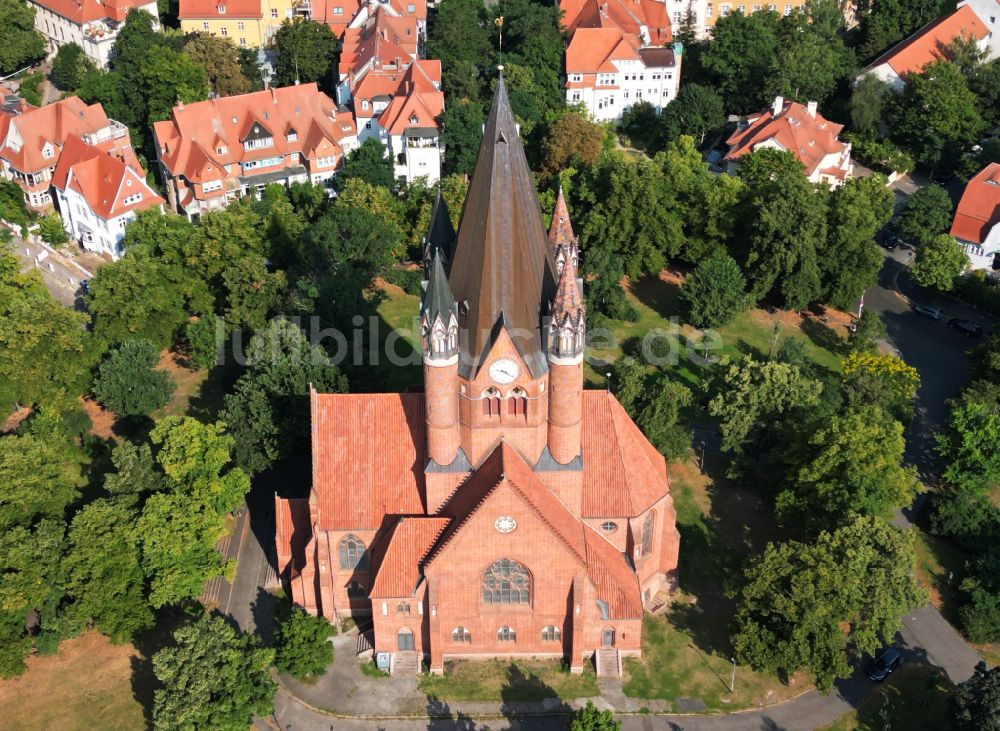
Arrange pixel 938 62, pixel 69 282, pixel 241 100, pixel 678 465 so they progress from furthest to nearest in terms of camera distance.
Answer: pixel 938 62
pixel 241 100
pixel 69 282
pixel 678 465

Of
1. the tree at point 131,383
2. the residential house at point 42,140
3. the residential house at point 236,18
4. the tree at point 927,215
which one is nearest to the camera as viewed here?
the tree at point 131,383

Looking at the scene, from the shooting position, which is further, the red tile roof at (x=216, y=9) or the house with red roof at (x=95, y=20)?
the red tile roof at (x=216, y=9)

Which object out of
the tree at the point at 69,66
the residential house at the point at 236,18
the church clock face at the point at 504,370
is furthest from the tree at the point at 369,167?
the church clock face at the point at 504,370

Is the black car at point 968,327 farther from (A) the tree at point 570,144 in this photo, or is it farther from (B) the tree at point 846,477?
(A) the tree at point 570,144

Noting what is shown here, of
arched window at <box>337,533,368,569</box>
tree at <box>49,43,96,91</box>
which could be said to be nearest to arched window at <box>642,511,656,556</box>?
arched window at <box>337,533,368,569</box>

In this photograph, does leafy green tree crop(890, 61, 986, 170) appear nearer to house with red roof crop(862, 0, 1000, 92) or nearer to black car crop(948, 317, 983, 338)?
house with red roof crop(862, 0, 1000, 92)

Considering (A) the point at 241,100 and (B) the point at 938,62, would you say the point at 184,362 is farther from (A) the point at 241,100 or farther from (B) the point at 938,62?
(B) the point at 938,62

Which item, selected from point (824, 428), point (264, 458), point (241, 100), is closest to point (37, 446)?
point (264, 458)

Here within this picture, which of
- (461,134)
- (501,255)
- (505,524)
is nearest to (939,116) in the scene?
(461,134)
